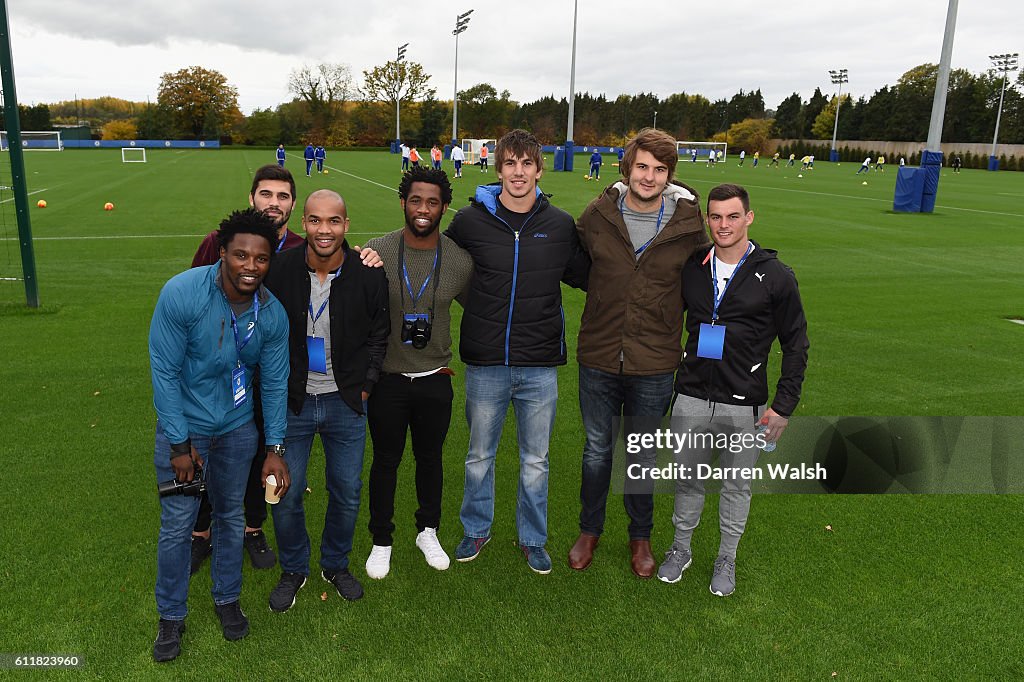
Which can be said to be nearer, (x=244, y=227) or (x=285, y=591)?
(x=244, y=227)

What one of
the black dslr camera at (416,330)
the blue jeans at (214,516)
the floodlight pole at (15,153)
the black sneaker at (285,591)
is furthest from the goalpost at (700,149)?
the blue jeans at (214,516)

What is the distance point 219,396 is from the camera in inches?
117

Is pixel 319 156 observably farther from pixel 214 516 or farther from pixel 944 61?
pixel 214 516

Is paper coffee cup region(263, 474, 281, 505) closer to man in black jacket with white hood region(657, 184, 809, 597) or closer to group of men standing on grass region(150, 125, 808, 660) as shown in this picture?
group of men standing on grass region(150, 125, 808, 660)

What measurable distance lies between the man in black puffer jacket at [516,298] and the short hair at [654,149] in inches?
15.4

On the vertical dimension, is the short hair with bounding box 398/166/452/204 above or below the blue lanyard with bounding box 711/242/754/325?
above

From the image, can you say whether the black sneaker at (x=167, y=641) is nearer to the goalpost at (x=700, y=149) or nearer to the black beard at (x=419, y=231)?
the black beard at (x=419, y=231)

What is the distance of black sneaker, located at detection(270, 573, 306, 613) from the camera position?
3473 millimetres

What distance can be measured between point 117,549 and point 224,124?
100168mm

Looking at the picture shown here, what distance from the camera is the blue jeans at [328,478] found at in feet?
11.0

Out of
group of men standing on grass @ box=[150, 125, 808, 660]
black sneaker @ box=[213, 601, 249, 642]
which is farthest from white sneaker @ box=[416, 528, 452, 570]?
black sneaker @ box=[213, 601, 249, 642]

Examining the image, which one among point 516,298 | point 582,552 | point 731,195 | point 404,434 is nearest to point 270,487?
point 404,434

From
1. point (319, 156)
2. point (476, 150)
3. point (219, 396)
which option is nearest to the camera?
point (219, 396)

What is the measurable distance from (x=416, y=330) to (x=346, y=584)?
1303mm
